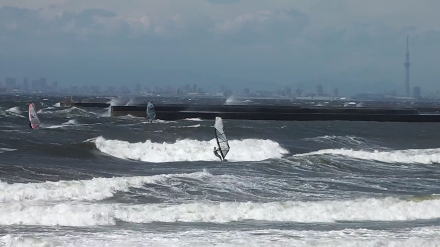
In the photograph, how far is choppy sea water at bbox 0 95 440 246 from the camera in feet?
47.7

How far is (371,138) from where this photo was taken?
52500 millimetres

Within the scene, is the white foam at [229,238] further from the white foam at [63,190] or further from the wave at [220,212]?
the white foam at [63,190]

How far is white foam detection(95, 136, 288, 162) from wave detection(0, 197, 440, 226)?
15.9 meters

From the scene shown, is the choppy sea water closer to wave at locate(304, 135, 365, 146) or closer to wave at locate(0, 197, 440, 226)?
wave at locate(0, 197, 440, 226)

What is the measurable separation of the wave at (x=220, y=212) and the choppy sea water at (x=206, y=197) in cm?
3

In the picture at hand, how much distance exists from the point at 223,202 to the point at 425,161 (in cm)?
1906

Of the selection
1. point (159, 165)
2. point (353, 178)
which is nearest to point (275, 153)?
point (159, 165)

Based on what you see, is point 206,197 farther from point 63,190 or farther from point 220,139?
point 220,139

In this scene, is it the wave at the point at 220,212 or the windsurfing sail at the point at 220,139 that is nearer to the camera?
the wave at the point at 220,212

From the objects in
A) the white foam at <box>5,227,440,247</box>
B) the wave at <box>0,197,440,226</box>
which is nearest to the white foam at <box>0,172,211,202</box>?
the wave at <box>0,197,440,226</box>

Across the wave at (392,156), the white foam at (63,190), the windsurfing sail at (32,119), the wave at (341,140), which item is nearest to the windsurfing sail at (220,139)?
the wave at (392,156)

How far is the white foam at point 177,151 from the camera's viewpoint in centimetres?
3488

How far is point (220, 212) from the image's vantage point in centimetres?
1753

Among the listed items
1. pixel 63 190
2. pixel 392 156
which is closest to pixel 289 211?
pixel 63 190
